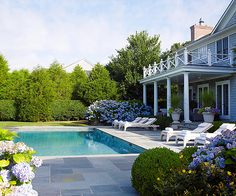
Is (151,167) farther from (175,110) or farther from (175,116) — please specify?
(175,110)

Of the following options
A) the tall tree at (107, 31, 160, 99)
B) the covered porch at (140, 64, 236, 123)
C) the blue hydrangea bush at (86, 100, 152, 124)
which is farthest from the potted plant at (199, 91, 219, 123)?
the tall tree at (107, 31, 160, 99)

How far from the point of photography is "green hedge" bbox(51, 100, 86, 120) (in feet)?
90.1

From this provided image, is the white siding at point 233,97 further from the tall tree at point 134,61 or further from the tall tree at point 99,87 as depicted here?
the tall tree at point 99,87

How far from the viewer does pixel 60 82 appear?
3103 centimetres

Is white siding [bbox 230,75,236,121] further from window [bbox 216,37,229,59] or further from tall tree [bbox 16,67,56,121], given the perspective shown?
tall tree [bbox 16,67,56,121]

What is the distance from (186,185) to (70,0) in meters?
12.7

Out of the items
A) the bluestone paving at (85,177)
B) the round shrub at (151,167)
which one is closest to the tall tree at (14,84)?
the bluestone paving at (85,177)

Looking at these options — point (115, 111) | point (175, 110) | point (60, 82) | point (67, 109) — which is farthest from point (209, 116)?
point (60, 82)

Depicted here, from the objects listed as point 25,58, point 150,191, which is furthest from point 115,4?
point 25,58

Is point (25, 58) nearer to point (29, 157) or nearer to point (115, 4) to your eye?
point (115, 4)

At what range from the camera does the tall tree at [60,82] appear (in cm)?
3005

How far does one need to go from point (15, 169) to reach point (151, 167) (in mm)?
2623

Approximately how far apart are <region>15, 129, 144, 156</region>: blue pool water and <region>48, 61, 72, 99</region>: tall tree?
9796 millimetres

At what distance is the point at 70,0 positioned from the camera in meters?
14.5
